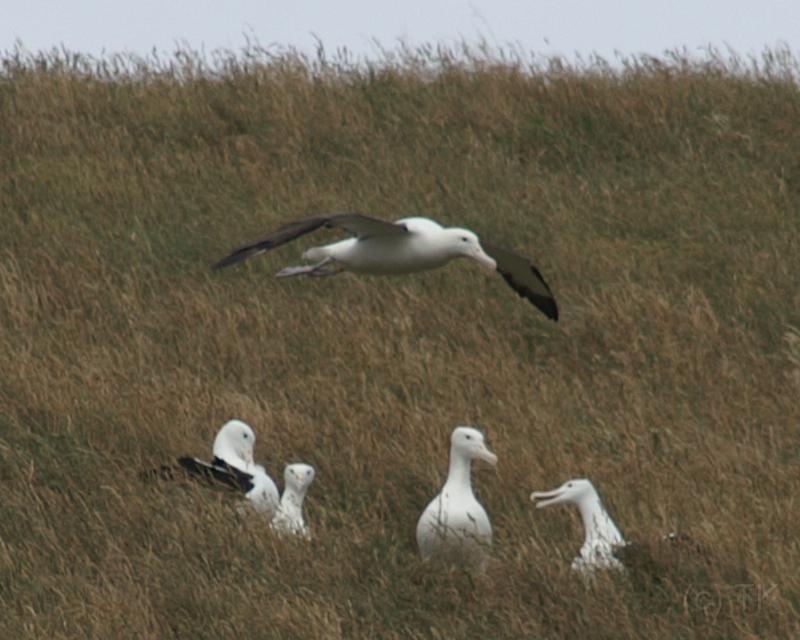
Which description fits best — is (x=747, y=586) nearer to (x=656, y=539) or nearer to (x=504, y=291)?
(x=656, y=539)

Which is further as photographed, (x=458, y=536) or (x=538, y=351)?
(x=538, y=351)

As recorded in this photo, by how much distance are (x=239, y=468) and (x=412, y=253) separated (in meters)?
1.46

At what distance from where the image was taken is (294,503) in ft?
25.1

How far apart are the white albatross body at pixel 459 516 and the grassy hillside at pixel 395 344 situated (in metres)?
0.11

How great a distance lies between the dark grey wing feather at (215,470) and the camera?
310 inches

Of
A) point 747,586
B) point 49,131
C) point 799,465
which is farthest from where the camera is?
point 49,131

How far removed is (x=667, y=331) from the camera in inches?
398

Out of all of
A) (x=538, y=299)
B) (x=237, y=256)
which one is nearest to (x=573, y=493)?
(x=237, y=256)

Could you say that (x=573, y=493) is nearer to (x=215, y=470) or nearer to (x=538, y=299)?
(x=215, y=470)

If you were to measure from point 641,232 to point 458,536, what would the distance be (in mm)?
4764

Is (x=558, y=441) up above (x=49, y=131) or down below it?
below

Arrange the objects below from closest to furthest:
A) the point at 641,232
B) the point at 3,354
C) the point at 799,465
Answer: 1. the point at 799,465
2. the point at 3,354
3. the point at 641,232

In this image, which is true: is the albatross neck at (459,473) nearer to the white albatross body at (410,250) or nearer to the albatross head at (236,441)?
the albatross head at (236,441)

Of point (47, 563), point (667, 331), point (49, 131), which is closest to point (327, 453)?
point (47, 563)
